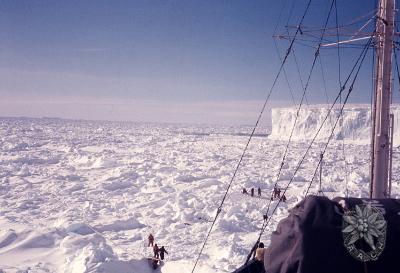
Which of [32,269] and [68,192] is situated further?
[68,192]

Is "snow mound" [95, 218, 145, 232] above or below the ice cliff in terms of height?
below

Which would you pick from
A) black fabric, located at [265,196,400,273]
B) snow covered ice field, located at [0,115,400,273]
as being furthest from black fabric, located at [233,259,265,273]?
snow covered ice field, located at [0,115,400,273]

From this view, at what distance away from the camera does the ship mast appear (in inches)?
226

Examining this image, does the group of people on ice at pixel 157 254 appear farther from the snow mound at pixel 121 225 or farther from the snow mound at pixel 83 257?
the snow mound at pixel 121 225

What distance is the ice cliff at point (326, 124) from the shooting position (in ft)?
219

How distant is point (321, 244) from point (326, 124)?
254ft

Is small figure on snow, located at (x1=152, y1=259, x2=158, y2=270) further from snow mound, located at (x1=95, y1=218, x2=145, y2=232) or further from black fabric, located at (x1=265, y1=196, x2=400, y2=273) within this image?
black fabric, located at (x1=265, y1=196, x2=400, y2=273)

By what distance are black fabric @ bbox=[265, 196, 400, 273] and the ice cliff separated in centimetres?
5496

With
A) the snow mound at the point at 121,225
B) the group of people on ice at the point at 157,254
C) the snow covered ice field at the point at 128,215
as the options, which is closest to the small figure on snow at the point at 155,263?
the group of people on ice at the point at 157,254

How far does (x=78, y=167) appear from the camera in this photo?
3212 cm

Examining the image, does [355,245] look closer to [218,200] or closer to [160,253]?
[160,253]

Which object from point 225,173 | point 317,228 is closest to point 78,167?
point 225,173

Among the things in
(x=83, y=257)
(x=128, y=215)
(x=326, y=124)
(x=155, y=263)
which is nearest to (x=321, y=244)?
(x=155, y=263)

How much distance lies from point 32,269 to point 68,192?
42.3 feet
